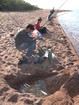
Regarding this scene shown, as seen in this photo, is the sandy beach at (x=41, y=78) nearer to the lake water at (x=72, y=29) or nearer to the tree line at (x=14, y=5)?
the lake water at (x=72, y=29)

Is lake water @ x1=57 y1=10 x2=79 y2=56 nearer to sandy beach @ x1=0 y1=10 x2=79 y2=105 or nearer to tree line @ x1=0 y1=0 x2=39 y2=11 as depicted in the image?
sandy beach @ x1=0 y1=10 x2=79 y2=105

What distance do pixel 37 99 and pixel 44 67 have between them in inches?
67.3

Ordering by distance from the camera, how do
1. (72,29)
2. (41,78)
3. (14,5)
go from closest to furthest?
(41,78), (72,29), (14,5)

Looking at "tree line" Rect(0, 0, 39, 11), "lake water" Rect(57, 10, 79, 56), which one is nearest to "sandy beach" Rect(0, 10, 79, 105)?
"lake water" Rect(57, 10, 79, 56)

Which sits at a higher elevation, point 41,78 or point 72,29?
point 72,29

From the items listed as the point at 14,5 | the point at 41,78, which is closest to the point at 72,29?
the point at 41,78

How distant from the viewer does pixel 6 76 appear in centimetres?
541

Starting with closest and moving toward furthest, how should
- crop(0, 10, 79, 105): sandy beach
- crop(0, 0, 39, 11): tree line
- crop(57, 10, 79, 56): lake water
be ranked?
crop(0, 10, 79, 105): sandy beach
crop(57, 10, 79, 56): lake water
crop(0, 0, 39, 11): tree line

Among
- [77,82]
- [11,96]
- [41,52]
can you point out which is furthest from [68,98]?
[41,52]

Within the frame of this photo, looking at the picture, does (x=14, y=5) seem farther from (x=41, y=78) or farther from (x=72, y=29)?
(x=41, y=78)

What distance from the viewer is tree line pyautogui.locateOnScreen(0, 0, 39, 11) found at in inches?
926

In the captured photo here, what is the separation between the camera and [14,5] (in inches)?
1021

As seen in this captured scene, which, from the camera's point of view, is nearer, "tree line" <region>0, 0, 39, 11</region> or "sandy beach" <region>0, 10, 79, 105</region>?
"sandy beach" <region>0, 10, 79, 105</region>

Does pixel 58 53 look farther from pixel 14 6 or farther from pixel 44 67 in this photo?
pixel 14 6
